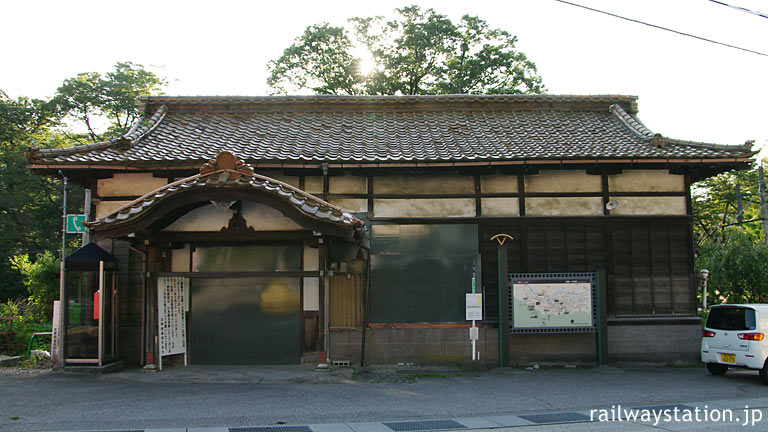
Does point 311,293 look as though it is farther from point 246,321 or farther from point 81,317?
point 81,317

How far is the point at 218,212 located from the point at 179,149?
5.99ft

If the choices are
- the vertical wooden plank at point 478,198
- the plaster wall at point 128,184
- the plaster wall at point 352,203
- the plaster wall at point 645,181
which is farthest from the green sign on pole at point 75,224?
the plaster wall at point 645,181

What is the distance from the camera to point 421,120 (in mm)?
15156

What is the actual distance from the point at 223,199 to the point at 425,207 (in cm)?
448

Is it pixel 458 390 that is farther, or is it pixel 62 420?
pixel 458 390

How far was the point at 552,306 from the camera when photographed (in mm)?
12000

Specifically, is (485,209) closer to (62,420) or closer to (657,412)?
(657,412)

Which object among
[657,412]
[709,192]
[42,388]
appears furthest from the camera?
[709,192]

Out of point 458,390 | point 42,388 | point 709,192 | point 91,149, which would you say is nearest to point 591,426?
point 458,390

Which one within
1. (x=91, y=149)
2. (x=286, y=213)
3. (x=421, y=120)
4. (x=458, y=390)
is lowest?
(x=458, y=390)

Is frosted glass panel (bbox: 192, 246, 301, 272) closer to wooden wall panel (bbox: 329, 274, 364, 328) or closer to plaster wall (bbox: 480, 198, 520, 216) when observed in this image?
wooden wall panel (bbox: 329, 274, 364, 328)

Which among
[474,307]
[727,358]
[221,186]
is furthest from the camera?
[474,307]

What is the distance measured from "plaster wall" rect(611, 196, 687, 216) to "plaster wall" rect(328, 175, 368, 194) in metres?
5.80

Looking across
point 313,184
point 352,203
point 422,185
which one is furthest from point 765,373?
point 313,184
